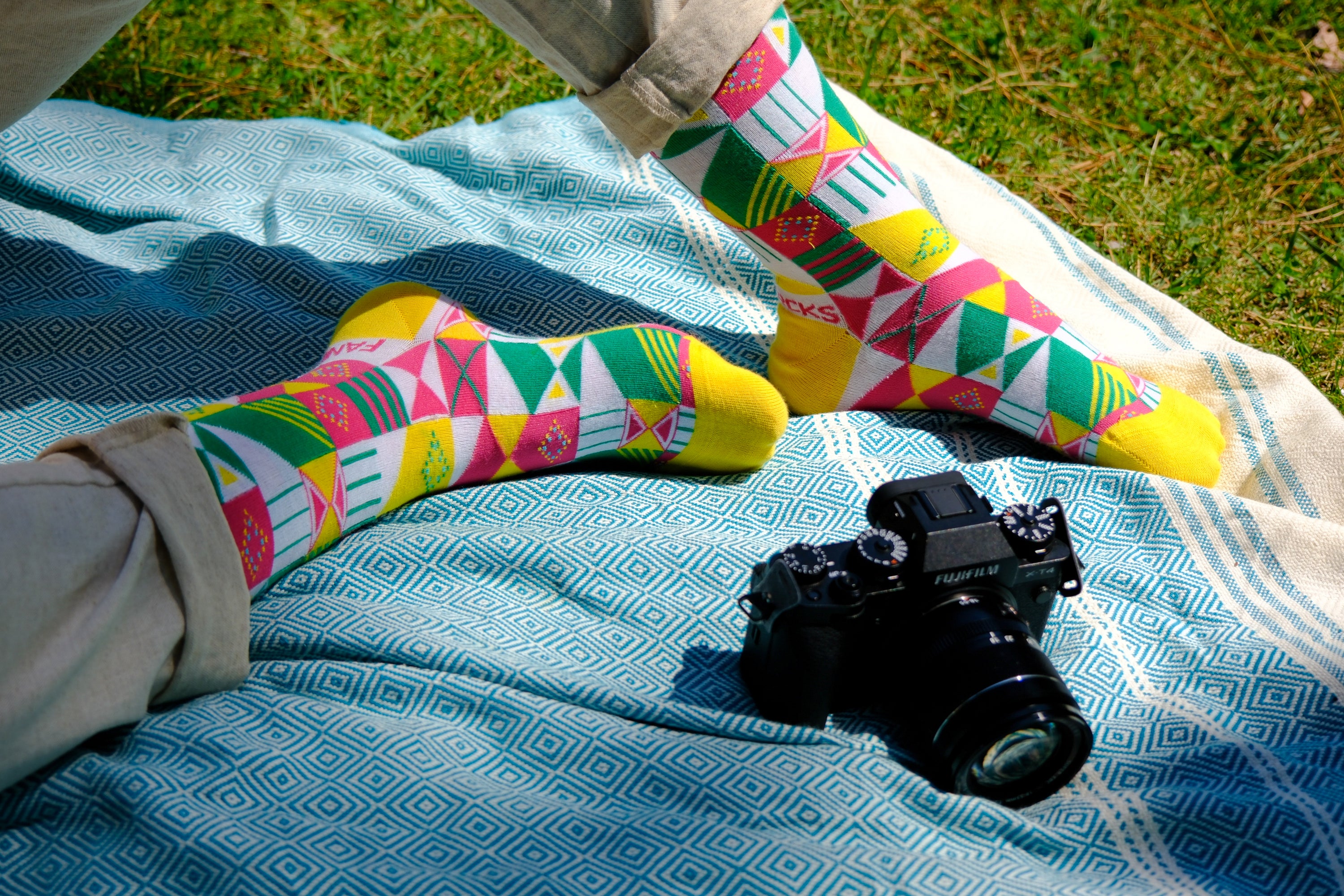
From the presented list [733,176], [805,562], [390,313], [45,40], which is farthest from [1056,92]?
[45,40]

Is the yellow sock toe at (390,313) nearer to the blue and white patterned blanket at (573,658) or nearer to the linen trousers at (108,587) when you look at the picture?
the blue and white patterned blanket at (573,658)

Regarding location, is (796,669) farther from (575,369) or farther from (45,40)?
(45,40)

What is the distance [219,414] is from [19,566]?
209 mm

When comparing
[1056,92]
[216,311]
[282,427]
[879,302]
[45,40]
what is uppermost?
[1056,92]

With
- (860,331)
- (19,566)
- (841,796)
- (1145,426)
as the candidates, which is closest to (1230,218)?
(1145,426)

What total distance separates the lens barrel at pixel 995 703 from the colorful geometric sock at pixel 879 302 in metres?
0.37

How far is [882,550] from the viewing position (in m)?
0.72

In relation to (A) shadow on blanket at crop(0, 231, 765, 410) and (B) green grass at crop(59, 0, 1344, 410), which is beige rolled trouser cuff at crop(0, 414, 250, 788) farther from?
(B) green grass at crop(59, 0, 1344, 410)

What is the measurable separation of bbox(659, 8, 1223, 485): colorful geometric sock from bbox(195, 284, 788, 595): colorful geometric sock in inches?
5.1

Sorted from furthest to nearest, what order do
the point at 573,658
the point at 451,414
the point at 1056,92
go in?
1. the point at 1056,92
2. the point at 451,414
3. the point at 573,658

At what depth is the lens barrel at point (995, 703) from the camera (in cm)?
70

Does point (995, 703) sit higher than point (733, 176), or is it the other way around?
point (733, 176)

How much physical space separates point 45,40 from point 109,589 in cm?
50

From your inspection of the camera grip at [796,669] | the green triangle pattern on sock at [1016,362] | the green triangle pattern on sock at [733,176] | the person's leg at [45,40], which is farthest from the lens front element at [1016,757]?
the person's leg at [45,40]
